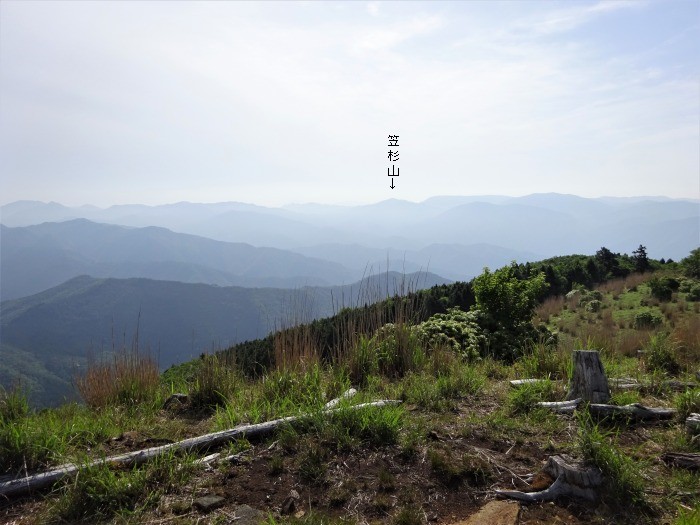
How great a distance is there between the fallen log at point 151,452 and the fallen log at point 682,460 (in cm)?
190

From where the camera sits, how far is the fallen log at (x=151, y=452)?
8.71ft

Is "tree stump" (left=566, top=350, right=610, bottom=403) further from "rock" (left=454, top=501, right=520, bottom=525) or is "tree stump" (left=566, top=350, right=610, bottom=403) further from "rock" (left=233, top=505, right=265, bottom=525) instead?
"rock" (left=233, top=505, right=265, bottom=525)

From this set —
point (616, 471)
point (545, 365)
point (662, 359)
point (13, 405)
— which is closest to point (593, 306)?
point (662, 359)

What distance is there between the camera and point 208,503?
2.48 m

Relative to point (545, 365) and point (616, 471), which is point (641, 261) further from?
point (616, 471)

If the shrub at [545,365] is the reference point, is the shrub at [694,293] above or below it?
below

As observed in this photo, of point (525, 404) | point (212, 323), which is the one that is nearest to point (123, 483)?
point (525, 404)

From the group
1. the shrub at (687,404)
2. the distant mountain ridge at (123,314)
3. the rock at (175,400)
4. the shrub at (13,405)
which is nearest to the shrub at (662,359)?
the shrub at (687,404)

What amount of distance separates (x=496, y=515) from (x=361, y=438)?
3.46 ft

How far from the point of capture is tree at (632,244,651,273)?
17.6 metres

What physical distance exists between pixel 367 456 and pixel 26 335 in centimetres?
14713

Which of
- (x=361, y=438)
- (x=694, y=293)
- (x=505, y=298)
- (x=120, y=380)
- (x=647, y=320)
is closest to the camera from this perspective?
(x=361, y=438)

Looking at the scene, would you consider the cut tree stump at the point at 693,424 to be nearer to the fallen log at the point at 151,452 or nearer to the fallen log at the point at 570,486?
the fallen log at the point at 570,486

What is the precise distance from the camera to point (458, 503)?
8.02ft
